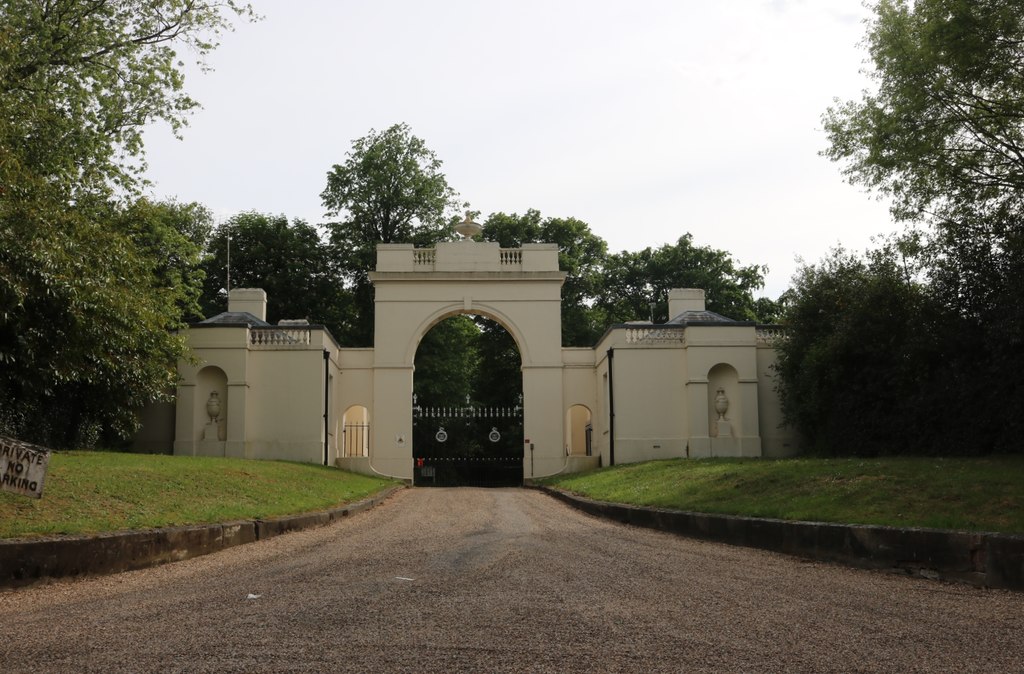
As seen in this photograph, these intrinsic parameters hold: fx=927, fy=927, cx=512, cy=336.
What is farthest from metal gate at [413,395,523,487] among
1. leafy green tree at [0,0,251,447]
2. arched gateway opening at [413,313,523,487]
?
leafy green tree at [0,0,251,447]

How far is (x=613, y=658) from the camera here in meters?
4.67

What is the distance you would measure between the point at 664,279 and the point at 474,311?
21.6m

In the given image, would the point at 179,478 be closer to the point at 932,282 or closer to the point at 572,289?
the point at 932,282

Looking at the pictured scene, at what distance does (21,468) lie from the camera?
5895mm

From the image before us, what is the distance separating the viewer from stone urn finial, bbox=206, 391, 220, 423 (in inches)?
1027

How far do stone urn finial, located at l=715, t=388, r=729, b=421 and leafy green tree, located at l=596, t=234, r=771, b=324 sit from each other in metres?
20.9

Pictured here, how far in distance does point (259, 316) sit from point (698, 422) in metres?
14.3

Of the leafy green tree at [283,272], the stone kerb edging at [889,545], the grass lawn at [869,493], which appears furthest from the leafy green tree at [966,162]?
the leafy green tree at [283,272]

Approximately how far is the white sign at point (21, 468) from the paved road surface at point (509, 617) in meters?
0.85

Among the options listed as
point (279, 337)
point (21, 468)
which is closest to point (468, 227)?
point (279, 337)

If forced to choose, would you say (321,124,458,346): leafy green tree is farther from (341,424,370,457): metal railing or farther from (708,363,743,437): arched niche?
(708,363,743,437): arched niche

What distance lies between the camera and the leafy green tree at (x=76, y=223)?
1420 cm

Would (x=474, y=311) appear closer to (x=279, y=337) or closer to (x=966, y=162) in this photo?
(x=279, y=337)

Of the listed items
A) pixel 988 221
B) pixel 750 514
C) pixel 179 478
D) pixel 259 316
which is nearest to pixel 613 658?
pixel 750 514
